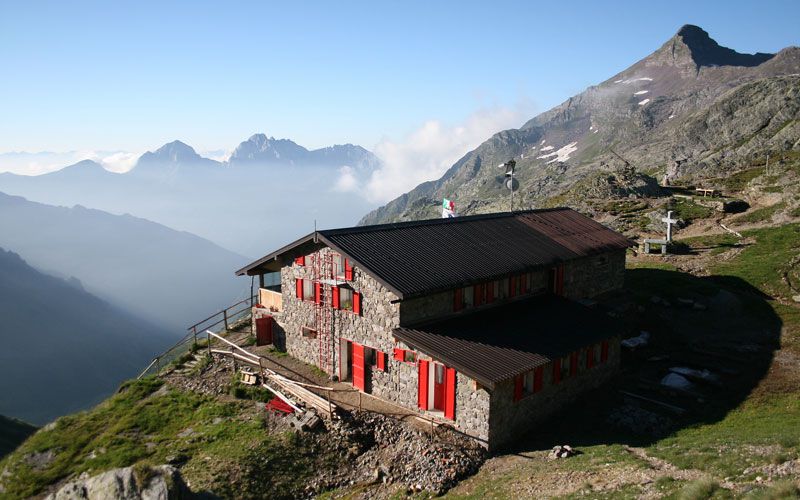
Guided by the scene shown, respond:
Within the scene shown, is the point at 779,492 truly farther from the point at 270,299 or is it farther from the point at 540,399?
the point at 270,299

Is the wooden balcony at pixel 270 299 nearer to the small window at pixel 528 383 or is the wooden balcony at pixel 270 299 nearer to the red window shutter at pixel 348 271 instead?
the red window shutter at pixel 348 271

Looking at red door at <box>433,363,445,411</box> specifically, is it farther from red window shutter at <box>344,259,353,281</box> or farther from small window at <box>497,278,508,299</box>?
small window at <box>497,278,508,299</box>

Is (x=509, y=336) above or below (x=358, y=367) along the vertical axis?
above

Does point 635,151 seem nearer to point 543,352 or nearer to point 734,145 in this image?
point 734,145

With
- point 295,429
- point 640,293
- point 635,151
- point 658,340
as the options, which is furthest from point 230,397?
point 635,151

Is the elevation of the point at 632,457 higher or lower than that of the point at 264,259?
lower

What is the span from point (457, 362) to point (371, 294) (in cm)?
616

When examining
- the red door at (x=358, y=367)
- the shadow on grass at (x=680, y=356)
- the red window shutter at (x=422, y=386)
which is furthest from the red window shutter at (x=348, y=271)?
the shadow on grass at (x=680, y=356)

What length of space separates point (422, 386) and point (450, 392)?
173 centimetres

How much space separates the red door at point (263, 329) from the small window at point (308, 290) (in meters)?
4.75

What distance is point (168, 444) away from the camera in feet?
82.4

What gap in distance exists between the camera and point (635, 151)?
522 feet

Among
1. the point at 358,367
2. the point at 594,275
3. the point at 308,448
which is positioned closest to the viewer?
the point at 308,448

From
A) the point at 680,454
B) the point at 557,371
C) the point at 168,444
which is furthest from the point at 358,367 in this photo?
the point at 680,454
